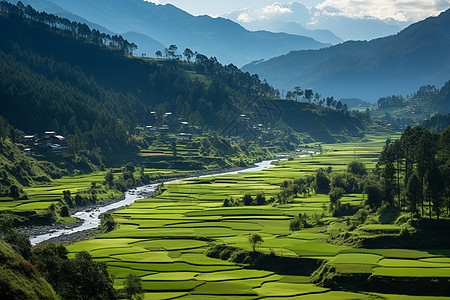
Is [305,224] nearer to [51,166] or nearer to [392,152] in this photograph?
[392,152]

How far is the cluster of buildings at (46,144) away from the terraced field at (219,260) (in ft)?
188

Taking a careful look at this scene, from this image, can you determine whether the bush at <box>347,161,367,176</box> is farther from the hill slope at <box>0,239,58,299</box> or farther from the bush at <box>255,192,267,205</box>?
the hill slope at <box>0,239,58,299</box>

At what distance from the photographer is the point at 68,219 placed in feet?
397

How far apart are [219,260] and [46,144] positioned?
119260mm

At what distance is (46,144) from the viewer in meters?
185

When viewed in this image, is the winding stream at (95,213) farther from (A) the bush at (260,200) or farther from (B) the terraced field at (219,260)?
(A) the bush at (260,200)

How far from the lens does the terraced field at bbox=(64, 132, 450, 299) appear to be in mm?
67125

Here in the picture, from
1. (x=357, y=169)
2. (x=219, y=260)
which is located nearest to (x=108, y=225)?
(x=219, y=260)

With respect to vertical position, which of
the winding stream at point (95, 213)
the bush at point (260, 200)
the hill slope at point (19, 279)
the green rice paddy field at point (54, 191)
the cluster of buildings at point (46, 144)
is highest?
the cluster of buildings at point (46, 144)

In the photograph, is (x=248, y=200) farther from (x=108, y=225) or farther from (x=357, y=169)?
(x=357, y=169)

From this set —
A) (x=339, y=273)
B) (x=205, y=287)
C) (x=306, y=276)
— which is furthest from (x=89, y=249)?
(x=339, y=273)

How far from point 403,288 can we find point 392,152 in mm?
43961

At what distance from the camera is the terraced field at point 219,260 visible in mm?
67125

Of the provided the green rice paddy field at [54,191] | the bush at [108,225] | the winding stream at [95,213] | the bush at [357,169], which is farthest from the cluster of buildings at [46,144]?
the bush at [357,169]
